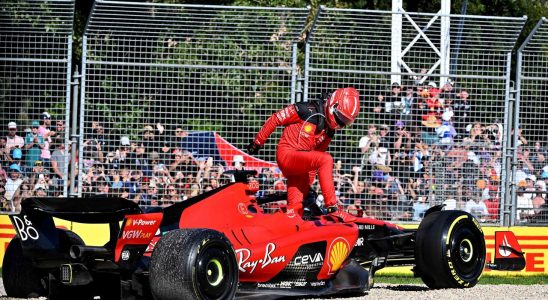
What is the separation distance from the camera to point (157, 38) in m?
14.6

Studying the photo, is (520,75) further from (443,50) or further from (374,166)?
(374,166)

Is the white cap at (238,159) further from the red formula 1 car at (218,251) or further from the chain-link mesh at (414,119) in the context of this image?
the red formula 1 car at (218,251)

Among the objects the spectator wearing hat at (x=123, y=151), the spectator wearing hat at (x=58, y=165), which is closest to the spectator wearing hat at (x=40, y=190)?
the spectator wearing hat at (x=58, y=165)

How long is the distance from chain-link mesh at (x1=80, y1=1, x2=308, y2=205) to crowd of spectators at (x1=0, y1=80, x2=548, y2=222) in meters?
0.03

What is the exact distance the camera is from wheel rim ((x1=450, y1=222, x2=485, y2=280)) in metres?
11.0

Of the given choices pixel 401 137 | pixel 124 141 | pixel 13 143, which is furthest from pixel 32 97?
pixel 401 137

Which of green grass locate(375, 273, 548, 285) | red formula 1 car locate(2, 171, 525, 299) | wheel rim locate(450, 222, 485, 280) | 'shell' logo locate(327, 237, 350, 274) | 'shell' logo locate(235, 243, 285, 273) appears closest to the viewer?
red formula 1 car locate(2, 171, 525, 299)

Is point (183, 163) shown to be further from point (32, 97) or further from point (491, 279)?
point (491, 279)

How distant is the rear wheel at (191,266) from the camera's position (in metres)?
8.34

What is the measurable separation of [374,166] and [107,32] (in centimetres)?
400

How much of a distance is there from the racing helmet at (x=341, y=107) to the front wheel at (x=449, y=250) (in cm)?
136

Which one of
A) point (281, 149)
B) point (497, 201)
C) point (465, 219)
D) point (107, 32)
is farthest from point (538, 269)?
point (107, 32)

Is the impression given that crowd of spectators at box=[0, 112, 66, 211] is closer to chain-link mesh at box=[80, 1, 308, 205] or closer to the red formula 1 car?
chain-link mesh at box=[80, 1, 308, 205]

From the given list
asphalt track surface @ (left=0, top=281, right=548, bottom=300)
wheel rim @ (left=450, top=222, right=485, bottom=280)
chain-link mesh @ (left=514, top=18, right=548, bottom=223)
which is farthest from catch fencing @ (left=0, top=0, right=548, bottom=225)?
wheel rim @ (left=450, top=222, right=485, bottom=280)
